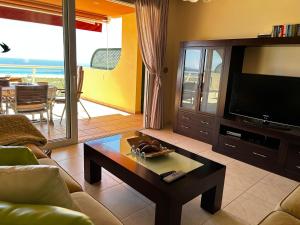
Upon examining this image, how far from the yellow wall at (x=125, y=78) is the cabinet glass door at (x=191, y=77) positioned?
1.62m

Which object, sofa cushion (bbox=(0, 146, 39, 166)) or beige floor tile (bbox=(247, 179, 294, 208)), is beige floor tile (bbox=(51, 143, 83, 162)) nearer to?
sofa cushion (bbox=(0, 146, 39, 166))

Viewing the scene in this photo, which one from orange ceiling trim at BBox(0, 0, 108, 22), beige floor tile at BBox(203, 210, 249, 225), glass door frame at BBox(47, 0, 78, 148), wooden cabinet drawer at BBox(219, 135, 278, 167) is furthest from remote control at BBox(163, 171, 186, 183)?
orange ceiling trim at BBox(0, 0, 108, 22)

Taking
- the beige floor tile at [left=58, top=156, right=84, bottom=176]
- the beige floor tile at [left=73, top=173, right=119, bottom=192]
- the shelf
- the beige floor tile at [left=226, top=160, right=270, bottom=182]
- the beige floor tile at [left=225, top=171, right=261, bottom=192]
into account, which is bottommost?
the beige floor tile at [left=73, top=173, right=119, bottom=192]

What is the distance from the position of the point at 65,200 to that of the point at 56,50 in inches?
105

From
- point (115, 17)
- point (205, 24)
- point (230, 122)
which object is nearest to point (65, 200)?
point (230, 122)

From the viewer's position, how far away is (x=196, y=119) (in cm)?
362

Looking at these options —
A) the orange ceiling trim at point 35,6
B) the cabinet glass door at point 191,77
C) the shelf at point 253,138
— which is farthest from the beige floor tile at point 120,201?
the orange ceiling trim at point 35,6

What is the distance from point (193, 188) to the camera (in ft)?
5.16

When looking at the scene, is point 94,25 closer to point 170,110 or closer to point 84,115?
point 84,115

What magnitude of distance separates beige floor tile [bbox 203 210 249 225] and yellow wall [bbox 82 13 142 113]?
3635 mm

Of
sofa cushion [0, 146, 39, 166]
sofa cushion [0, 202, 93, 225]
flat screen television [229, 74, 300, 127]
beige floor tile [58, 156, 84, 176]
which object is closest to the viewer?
sofa cushion [0, 202, 93, 225]

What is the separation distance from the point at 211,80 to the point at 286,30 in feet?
3.76

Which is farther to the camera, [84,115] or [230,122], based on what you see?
[84,115]

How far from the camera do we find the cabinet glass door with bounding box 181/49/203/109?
3.57 meters
